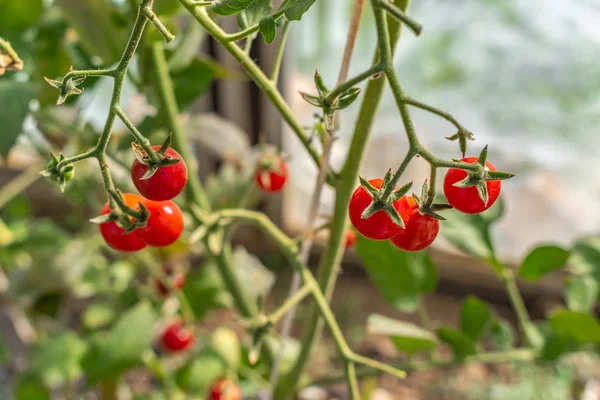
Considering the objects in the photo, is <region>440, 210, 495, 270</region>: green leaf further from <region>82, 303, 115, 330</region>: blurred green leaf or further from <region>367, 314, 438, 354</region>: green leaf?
<region>82, 303, 115, 330</region>: blurred green leaf

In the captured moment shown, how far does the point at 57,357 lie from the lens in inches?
28.0

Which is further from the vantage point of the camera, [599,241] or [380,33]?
[599,241]

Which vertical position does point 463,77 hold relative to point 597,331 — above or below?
above

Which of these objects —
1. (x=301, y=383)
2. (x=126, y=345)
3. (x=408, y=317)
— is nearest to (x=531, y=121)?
(x=408, y=317)

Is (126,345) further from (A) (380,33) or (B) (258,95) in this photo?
(B) (258,95)

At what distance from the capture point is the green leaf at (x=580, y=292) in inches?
23.3

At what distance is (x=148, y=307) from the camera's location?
0.62 m

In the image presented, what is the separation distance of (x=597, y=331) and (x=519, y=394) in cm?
10

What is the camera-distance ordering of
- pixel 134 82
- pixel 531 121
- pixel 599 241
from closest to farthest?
1. pixel 134 82
2. pixel 599 241
3. pixel 531 121

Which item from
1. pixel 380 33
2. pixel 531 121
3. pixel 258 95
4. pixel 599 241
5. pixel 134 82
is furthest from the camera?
pixel 258 95

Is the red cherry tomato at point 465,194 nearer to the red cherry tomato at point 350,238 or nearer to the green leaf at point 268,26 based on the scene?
the green leaf at point 268,26

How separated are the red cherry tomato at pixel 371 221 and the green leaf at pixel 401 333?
0.73 feet

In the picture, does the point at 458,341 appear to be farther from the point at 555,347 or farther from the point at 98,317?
the point at 98,317

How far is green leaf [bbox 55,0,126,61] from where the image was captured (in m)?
0.43
